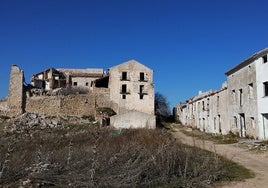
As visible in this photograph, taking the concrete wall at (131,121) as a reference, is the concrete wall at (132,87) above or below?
above

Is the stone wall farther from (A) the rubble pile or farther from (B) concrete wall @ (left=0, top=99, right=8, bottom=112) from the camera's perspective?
(B) concrete wall @ (left=0, top=99, right=8, bottom=112)

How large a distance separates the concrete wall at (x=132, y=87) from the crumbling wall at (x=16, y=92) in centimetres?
1313

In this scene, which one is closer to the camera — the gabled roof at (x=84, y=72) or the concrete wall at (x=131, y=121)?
the concrete wall at (x=131, y=121)

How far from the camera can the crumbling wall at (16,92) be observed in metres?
47.9

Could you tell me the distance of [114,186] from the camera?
7.45 meters

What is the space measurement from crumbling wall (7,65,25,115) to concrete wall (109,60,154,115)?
13128mm

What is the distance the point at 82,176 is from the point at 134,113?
94.9ft

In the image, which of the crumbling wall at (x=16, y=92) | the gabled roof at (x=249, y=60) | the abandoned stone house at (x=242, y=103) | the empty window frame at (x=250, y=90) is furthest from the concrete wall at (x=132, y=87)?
the empty window frame at (x=250, y=90)

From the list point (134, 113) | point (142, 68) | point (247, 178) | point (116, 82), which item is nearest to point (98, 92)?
point (116, 82)

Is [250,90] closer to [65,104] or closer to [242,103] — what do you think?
[242,103]

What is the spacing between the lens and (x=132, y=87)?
48.8 metres

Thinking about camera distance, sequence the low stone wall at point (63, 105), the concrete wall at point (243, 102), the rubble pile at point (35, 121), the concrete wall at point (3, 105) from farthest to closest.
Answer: the concrete wall at point (3, 105) < the low stone wall at point (63, 105) < the rubble pile at point (35, 121) < the concrete wall at point (243, 102)

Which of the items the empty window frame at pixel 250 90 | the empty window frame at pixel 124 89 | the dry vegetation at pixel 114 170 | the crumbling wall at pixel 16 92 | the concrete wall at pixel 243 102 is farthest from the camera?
the empty window frame at pixel 124 89

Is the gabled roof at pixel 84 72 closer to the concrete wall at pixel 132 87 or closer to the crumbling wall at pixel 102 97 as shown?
the concrete wall at pixel 132 87
